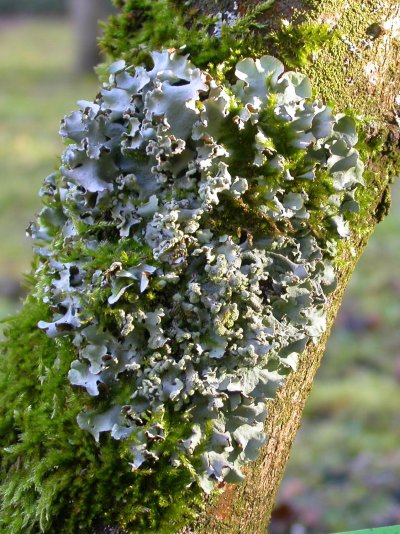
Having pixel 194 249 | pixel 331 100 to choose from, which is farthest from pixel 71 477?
pixel 331 100

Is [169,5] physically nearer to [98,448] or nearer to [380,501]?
[98,448]

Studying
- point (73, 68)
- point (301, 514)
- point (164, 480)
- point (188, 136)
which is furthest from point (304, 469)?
point (73, 68)

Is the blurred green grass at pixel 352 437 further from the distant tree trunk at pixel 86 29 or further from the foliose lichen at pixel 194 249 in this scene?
the distant tree trunk at pixel 86 29

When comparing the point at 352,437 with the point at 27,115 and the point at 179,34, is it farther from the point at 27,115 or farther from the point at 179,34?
the point at 27,115

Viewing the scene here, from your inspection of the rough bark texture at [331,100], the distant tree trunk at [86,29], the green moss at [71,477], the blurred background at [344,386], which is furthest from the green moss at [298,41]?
the distant tree trunk at [86,29]

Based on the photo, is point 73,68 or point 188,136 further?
point 73,68

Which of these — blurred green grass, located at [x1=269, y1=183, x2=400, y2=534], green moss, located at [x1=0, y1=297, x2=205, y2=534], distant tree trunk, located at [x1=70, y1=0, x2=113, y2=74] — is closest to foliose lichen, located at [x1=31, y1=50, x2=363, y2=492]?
green moss, located at [x1=0, y1=297, x2=205, y2=534]

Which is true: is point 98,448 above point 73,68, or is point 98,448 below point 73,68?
above

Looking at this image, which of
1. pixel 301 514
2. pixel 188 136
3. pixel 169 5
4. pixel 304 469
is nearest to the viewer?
pixel 188 136
